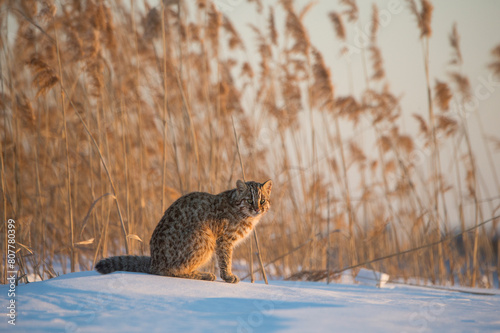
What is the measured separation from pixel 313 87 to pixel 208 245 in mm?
2968

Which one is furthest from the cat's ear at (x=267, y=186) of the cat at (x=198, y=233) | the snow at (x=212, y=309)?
the snow at (x=212, y=309)

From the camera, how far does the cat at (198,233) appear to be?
271 cm

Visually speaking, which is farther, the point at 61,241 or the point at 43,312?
the point at 61,241

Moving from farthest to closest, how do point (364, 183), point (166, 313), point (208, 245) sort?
point (364, 183), point (208, 245), point (166, 313)

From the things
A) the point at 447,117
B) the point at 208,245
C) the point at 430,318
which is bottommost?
the point at 430,318

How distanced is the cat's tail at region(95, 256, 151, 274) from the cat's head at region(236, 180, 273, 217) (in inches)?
29.9

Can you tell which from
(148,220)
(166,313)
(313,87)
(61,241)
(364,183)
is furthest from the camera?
(364,183)

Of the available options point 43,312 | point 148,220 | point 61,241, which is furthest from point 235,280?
point 61,241

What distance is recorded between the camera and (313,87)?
5.15 metres

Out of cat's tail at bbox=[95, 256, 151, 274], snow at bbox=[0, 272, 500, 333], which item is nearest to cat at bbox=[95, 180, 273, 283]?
cat's tail at bbox=[95, 256, 151, 274]

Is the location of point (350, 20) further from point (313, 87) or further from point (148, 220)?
point (148, 220)

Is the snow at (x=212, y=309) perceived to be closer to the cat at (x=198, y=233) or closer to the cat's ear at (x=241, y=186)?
the cat at (x=198, y=233)

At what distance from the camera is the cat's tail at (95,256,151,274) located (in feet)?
8.48

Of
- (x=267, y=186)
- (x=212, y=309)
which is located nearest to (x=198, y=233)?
(x=267, y=186)
